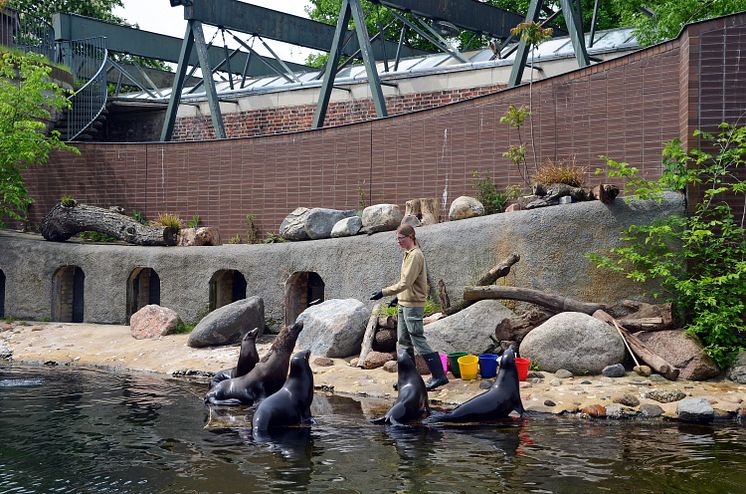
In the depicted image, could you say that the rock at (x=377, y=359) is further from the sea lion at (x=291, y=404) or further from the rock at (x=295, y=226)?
the rock at (x=295, y=226)

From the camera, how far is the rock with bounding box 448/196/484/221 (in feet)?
47.0

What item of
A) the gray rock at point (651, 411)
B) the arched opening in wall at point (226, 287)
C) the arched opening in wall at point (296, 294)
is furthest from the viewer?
the arched opening in wall at point (226, 287)

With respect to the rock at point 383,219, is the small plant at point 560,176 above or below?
above

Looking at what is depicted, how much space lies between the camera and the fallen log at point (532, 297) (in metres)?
11.9

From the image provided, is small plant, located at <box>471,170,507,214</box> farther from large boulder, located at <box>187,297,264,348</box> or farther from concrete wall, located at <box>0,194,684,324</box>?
large boulder, located at <box>187,297,264,348</box>

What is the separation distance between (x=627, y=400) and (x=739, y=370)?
1.82m

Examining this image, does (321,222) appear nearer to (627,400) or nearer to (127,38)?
(627,400)

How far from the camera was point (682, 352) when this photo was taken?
11.0 meters

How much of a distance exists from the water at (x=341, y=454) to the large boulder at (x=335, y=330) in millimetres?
2639

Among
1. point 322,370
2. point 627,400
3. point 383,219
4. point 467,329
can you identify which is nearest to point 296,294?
point 383,219

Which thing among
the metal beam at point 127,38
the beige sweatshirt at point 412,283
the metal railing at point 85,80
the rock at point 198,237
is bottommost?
the beige sweatshirt at point 412,283

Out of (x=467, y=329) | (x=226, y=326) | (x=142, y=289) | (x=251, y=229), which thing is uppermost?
(x=251, y=229)

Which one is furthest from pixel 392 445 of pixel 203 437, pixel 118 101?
pixel 118 101

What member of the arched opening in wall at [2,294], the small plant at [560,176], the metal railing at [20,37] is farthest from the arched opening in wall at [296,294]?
the metal railing at [20,37]
